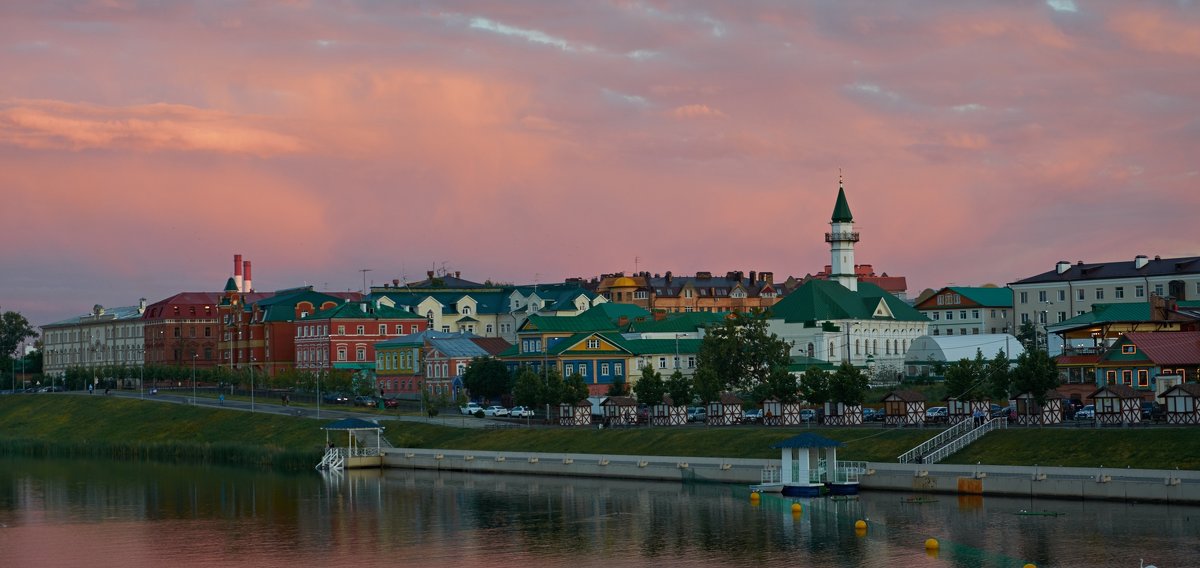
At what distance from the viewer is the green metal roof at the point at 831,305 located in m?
158

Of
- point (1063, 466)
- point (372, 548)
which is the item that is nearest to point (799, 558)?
point (372, 548)

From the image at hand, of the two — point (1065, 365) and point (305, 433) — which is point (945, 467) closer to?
point (1065, 365)

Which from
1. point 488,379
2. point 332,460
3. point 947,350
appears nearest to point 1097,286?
point 947,350

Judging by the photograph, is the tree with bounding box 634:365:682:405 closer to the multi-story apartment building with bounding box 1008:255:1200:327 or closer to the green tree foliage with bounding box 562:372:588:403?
the green tree foliage with bounding box 562:372:588:403

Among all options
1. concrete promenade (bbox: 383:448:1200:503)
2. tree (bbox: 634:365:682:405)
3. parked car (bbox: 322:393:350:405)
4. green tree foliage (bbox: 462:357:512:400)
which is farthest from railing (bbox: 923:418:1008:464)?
parked car (bbox: 322:393:350:405)

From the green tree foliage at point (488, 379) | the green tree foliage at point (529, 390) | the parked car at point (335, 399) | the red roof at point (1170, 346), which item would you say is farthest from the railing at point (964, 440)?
the parked car at point (335, 399)

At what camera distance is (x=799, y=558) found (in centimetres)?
6172

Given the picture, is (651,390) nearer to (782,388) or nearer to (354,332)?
(782,388)

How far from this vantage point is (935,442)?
87.8 m

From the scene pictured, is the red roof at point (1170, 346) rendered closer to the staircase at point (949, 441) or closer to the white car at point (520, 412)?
the staircase at point (949, 441)

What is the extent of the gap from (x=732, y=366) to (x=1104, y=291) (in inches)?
1867

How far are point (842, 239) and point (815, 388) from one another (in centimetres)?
7291

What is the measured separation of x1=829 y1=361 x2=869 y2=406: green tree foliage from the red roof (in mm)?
19515

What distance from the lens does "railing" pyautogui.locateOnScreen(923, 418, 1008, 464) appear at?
281 feet
